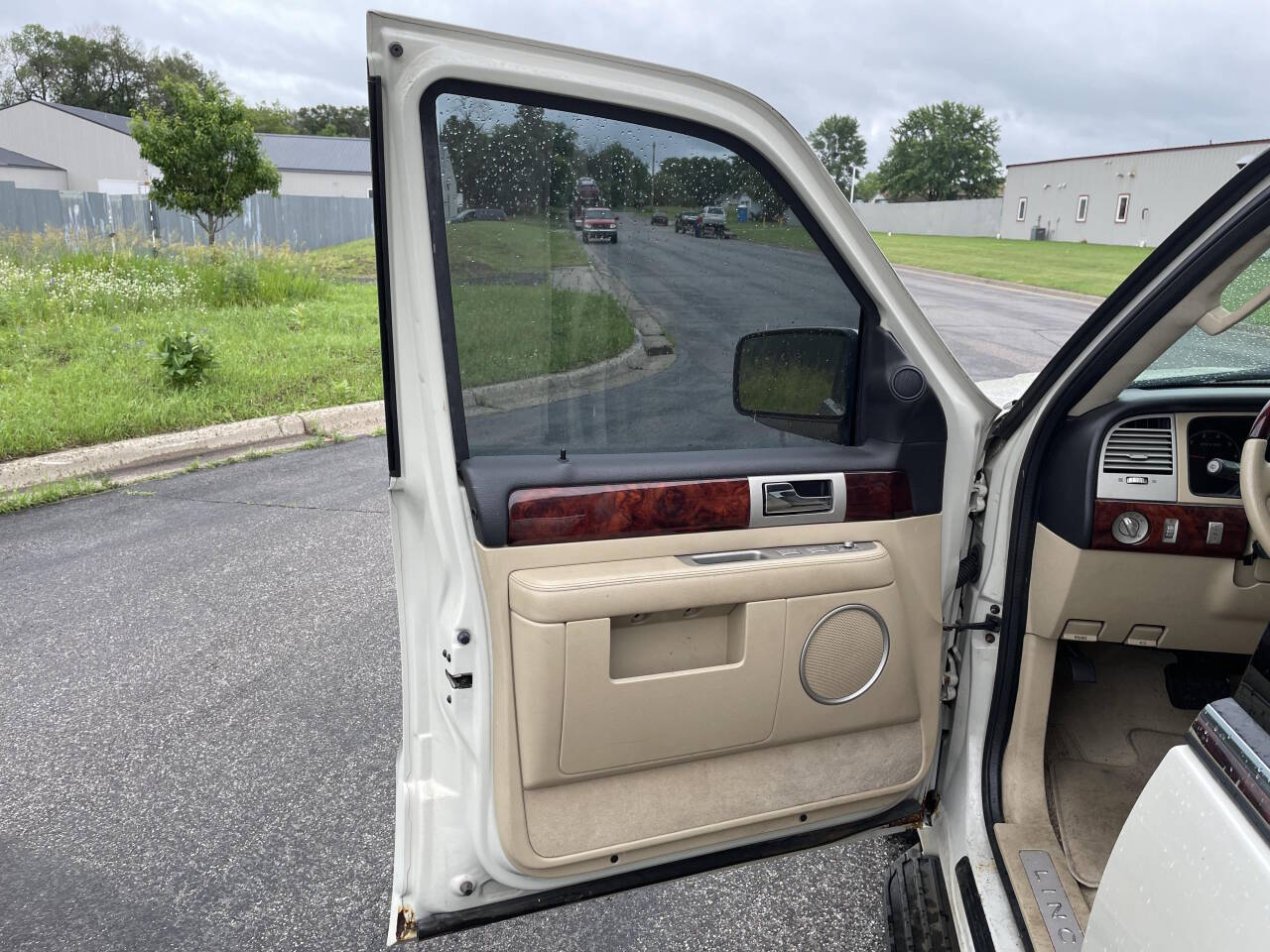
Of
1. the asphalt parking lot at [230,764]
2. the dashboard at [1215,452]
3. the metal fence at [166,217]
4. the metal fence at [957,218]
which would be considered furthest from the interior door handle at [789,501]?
the metal fence at [166,217]

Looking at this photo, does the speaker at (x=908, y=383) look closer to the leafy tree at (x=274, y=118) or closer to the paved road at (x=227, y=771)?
the paved road at (x=227, y=771)

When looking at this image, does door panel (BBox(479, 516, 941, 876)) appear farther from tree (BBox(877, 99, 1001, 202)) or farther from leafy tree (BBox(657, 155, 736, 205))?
tree (BBox(877, 99, 1001, 202))

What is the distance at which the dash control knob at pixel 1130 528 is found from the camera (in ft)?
6.60

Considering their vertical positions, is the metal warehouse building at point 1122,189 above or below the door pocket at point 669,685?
above

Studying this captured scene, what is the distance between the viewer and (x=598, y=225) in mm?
1763

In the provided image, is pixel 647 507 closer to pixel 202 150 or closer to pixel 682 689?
pixel 682 689

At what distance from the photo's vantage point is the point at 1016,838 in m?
2.02

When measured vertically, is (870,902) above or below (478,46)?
below

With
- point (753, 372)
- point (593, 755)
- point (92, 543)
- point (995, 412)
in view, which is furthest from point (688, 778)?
point (92, 543)

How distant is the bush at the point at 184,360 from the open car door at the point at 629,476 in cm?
653

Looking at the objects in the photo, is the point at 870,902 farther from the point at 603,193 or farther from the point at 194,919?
the point at 603,193

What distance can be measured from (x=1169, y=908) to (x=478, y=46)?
1656 millimetres

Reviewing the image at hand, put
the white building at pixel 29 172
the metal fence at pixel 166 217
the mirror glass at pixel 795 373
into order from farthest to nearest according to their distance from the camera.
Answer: the white building at pixel 29 172 < the metal fence at pixel 166 217 < the mirror glass at pixel 795 373

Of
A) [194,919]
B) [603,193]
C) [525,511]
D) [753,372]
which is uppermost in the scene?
[603,193]
